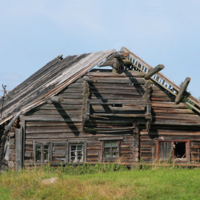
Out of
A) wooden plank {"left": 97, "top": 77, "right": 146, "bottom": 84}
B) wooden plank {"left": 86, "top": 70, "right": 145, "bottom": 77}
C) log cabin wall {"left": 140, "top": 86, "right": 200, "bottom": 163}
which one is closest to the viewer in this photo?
wooden plank {"left": 97, "top": 77, "right": 146, "bottom": 84}

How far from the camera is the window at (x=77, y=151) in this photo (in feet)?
51.8

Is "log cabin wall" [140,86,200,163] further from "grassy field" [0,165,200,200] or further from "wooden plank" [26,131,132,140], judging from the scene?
"grassy field" [0,165,200,200]

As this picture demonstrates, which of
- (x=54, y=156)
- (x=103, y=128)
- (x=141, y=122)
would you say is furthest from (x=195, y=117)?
(x=54, y=156)

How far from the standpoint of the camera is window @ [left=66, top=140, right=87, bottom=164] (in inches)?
622

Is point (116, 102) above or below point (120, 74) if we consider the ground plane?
below

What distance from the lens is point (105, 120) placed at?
16.1 m

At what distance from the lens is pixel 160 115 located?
55.5 ft

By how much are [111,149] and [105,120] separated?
149 cm

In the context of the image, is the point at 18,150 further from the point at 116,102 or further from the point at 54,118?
the point at 116,102

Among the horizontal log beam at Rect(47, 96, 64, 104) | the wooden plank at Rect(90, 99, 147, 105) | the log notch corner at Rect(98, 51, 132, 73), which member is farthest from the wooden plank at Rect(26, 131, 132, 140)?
the log notch corner at Rect(98, 51, 132, 73)

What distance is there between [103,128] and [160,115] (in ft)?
9.93

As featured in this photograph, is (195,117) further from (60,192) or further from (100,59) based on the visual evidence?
(60,192)

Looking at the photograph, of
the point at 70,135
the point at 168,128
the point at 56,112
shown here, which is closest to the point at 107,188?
the point at 70,135

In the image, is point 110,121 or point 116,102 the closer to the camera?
point 116,102
